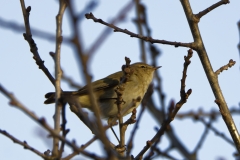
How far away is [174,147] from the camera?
4398 mm

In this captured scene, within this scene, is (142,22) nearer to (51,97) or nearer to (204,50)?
(204,50)

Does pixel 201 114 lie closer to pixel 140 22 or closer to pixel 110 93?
pixel 140 22

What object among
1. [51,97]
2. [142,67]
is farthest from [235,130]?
[142,67]

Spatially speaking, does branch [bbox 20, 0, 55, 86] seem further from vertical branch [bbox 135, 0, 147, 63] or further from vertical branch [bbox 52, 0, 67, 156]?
vertical branch [bbox 135, 0, 147, 63]

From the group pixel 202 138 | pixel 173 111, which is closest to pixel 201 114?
pixel 202 138

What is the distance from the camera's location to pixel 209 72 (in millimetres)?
4477

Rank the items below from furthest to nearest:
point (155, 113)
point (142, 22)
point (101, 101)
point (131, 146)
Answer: point (101, 101)
point (142, 22)
point (155, 113)
point (131, 146)

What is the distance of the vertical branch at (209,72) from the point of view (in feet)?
14.1

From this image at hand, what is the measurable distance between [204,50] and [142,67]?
5356mm

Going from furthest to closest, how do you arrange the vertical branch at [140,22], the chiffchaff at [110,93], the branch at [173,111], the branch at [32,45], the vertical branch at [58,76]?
the chiffchaff at [110,93] < the vertical branch at [140,22] < the branch at [32,45] < the branch at [173,111] < the vertical branch at [58,76]

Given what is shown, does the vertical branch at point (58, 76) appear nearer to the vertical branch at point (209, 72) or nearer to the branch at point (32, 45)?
the branch at point (32, 45)

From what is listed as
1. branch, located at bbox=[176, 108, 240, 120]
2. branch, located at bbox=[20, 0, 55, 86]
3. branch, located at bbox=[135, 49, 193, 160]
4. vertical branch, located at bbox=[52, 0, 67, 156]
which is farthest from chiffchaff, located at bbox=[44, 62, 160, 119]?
branch, located at bbox=[135, 49, 193, 160]

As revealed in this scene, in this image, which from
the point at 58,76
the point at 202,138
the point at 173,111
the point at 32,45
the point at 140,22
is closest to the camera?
the point at 173,111

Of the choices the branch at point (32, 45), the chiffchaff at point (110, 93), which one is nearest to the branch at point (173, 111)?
the branch at point (32, 45)
